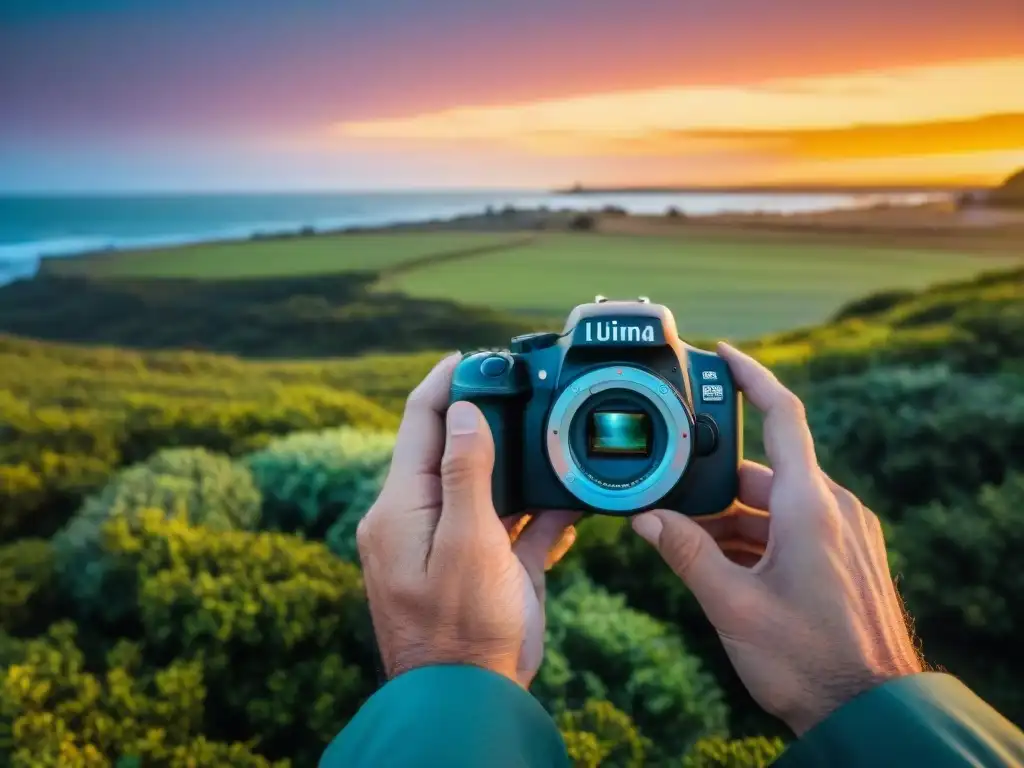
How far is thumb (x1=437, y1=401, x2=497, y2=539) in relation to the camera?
30.1 inches

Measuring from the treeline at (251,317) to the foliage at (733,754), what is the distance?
1.63 metres

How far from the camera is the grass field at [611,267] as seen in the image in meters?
2.63

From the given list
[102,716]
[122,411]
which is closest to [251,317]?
[122,411]

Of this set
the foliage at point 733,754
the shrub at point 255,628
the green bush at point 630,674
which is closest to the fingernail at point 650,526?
the foliage at point 733,754

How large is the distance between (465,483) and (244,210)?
7.34 feet

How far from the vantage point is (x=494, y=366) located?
3.18ft

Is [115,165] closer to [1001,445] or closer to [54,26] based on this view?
[54,26]

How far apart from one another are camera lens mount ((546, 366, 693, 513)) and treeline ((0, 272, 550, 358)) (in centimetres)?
168

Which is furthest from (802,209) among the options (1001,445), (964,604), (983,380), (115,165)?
(115,165)

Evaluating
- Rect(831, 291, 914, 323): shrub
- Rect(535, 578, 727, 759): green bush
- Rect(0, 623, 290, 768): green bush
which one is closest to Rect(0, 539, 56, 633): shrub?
Rect(0, 623, 290, 768): green bush

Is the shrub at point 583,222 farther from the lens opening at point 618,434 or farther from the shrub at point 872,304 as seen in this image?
the lens opening at point 618,434

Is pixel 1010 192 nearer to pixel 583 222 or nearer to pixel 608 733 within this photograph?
pixel 583 222

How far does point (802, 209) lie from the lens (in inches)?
107

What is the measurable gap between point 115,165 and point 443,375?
2214 millimetres
